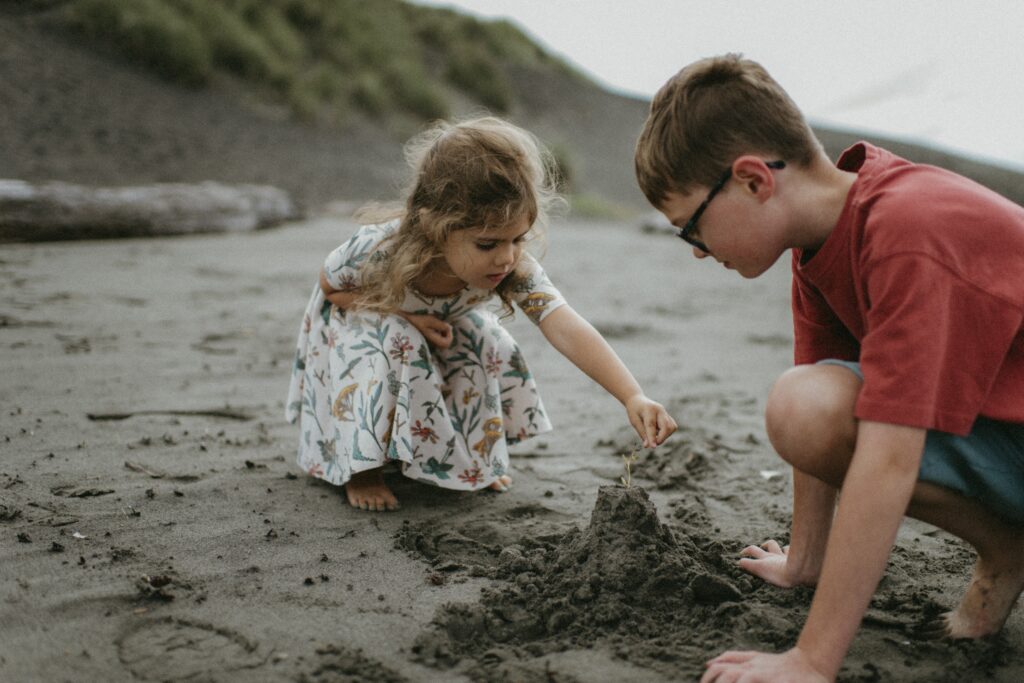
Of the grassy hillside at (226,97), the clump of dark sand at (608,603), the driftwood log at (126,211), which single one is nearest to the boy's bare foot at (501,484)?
the clump of dark sand at (608,603)

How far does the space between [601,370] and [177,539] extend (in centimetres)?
112

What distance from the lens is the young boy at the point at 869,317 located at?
1413mm

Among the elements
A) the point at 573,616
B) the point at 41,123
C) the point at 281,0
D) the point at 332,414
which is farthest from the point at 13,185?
the point at 281,0

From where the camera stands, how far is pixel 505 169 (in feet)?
7.60

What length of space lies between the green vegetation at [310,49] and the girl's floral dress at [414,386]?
9231 mm

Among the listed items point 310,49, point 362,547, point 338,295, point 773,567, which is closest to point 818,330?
point 773,567

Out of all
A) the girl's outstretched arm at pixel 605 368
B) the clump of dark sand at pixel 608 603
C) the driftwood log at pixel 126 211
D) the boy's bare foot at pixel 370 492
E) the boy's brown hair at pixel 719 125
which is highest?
the boy's brown hair at pixel 719 125

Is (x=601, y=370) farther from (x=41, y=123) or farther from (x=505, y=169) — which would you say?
(x=41, y=123)

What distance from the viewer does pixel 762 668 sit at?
4.85ft

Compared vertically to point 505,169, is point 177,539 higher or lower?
lower

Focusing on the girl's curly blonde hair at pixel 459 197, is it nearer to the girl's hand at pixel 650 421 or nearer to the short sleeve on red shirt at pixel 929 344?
the girl's hand at pixel 650 421

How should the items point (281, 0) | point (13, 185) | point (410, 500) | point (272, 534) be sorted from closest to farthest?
point (272, 534)
point (410, 500)
point (13, 185)
point (281, 0)

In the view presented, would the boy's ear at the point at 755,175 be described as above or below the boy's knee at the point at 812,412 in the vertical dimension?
above

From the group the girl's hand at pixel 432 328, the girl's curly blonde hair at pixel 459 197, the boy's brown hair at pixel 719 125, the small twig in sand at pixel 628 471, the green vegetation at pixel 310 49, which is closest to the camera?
the boy's brown hair at pixel 719 125
